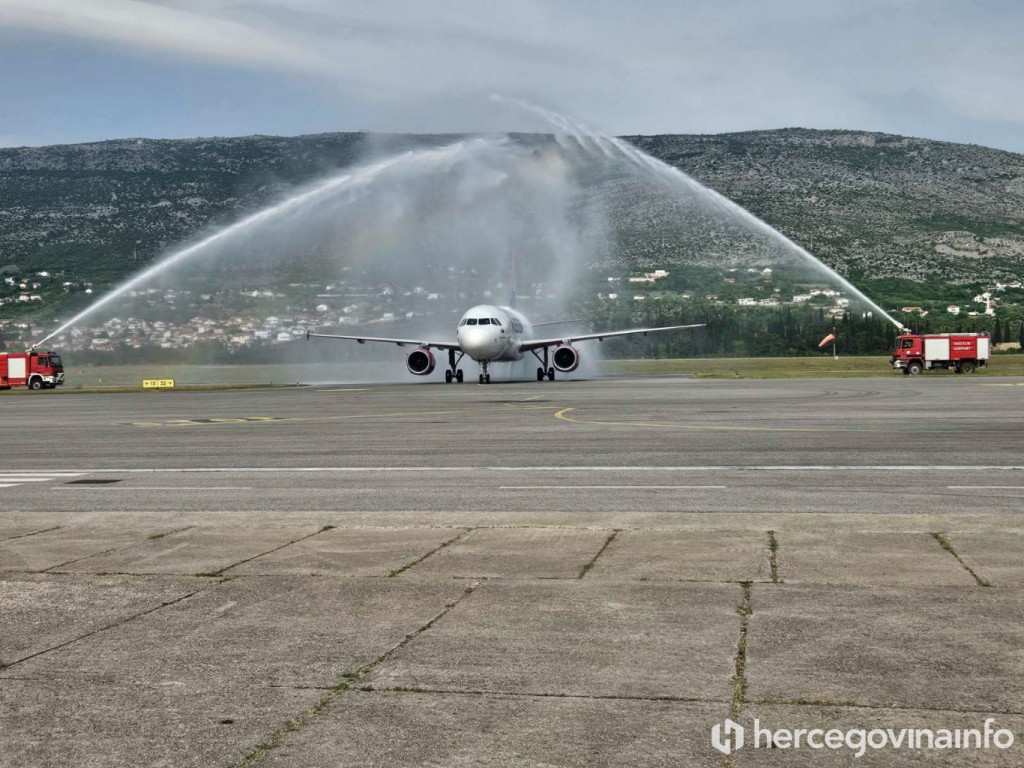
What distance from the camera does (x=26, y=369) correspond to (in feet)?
245

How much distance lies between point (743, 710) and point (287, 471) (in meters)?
14.1

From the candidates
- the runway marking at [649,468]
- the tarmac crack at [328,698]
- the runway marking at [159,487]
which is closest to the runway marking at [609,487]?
the runway marking at [649,468]

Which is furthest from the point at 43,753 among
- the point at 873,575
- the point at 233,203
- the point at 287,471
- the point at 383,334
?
the point at 233,203

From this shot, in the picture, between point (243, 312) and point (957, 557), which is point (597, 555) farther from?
point (243, 312)

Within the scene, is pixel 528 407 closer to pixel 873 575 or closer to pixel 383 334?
pixel 873 575

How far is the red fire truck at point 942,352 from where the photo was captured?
72.4 m

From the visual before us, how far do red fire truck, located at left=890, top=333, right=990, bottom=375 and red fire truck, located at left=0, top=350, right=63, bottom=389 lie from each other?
62.6 m

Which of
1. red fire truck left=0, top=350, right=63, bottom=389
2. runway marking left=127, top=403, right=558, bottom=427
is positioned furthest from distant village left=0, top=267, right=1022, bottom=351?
runway marking left=127, top=403, right=558, bottom=427

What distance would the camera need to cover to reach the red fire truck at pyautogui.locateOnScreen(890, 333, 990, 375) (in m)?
72.4

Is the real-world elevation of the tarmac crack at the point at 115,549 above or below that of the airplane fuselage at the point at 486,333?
below

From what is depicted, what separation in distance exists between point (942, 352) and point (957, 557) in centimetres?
6897

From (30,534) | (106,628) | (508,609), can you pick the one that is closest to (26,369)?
(30,534)

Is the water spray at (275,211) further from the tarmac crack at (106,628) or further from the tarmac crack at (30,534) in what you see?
the tarmac crack at (106,628)

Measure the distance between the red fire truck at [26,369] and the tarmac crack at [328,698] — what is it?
75.2 m
